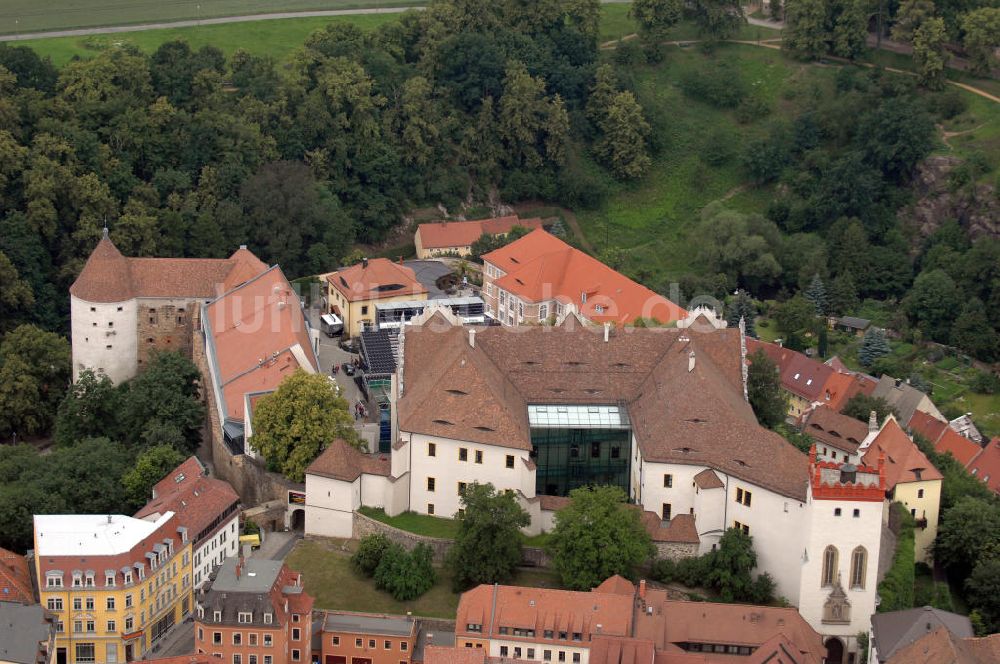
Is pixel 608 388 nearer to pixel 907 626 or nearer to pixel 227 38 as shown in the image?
pixel 907 626

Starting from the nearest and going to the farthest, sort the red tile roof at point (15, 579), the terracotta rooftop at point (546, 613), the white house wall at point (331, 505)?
the terracotta rooftop at point (546, 613)
the red tile roof at point (15, 579)
the white house wall at point (331, 505)

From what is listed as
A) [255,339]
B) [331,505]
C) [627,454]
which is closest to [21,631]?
[331,505]

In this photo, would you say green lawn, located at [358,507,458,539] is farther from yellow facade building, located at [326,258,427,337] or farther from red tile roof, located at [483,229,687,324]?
yellow facade building, located at [326,258,427,337]

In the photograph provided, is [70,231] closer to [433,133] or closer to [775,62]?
[433,133]

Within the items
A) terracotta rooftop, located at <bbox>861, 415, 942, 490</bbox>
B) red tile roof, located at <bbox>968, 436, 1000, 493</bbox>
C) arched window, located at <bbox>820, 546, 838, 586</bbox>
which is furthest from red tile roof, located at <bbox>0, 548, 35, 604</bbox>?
red tile roof, located at <bbox>968, 436, 1000, 493</bbox>

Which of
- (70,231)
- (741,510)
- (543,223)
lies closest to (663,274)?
(543,223)

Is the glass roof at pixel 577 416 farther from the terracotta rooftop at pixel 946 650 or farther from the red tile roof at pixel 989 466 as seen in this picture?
the red tile roof at pixel 989 466

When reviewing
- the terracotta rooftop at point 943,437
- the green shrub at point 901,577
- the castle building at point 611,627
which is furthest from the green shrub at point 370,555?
the terracotta rooftop at point 943,437
